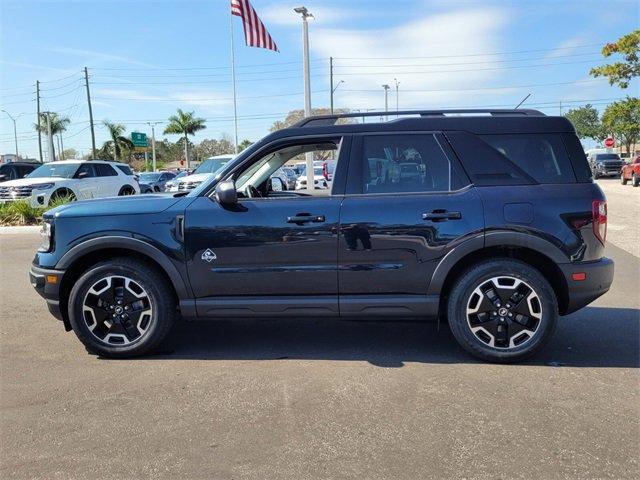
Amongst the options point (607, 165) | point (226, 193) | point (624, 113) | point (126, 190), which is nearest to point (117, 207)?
point (226, 193)

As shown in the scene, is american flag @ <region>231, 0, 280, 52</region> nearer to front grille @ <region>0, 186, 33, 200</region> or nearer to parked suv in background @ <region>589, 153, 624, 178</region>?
front grille @ <region>0, 186, 33, 200</region>

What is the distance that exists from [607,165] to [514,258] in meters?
40.7

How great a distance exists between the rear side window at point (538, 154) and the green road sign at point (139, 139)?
71656mm

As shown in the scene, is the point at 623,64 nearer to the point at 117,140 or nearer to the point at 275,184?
the point at 275,184

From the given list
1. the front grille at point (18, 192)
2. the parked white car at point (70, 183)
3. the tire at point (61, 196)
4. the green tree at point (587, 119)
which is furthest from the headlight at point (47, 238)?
the green tree at point (587, 119)

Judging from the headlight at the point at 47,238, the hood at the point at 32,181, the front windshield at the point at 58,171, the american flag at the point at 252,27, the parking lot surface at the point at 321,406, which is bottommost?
the parking lot surface at the point at 321,406

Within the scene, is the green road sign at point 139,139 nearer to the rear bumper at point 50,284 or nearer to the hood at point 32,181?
the hood at point 32,181

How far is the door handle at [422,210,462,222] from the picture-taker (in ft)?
14.1

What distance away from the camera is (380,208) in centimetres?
434

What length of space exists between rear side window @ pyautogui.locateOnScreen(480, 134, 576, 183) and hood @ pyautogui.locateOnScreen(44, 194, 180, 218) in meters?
2.66

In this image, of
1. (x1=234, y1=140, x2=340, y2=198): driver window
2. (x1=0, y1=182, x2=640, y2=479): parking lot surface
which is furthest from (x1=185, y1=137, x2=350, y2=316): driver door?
(x1=0, y1=182, x2=640, y2=479): parking lot surface

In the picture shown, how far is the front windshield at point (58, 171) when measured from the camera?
16.7 metres

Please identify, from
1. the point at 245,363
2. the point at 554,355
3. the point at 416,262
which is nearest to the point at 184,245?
the point at 245,363

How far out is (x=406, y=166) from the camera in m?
4.46
